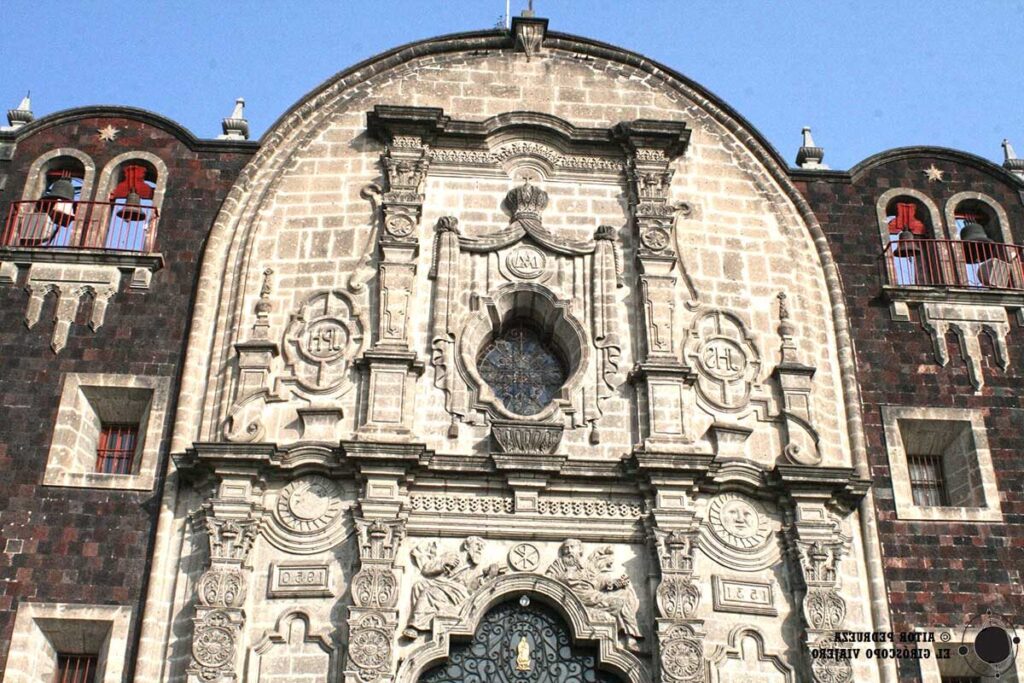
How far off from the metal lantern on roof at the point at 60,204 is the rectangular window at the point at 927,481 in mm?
13259

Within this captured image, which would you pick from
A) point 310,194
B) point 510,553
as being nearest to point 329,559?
point 510,553

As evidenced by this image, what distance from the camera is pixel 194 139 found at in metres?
20.5

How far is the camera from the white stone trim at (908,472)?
18016 mm

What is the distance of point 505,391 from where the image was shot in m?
18.8

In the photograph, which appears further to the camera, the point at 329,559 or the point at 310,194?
the point at 310,194

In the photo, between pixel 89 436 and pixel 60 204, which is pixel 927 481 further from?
pixel 60 204

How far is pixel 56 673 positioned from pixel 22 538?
1.83 metres

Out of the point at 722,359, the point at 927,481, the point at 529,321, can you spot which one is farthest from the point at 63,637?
the point at 927,481

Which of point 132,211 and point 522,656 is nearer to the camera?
point 522,656

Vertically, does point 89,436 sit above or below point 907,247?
below

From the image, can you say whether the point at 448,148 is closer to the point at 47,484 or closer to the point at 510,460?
the point at 510,460

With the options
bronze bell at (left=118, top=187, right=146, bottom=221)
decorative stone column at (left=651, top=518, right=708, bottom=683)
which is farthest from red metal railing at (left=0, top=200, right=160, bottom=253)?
decorative stone column at (left=651, top=518, right=708, bottom=683)

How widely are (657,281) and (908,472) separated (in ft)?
15.2

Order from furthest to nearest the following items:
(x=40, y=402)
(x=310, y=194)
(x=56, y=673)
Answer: (x=310, y=194), (x=40, y=402), (x=56, y=673)
